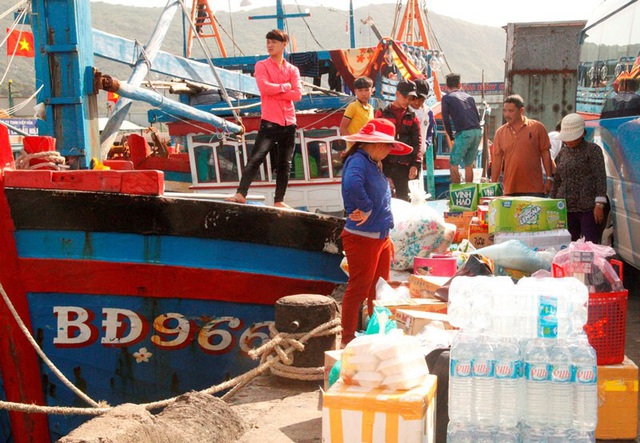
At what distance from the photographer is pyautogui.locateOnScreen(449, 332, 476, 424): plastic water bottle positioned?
11.6ft

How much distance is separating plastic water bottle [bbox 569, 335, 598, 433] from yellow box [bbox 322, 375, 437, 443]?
25.6 inches

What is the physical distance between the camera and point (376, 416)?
342cm

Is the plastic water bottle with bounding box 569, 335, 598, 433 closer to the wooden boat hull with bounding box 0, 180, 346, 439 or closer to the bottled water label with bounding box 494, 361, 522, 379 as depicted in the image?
the bottled water label with bounding box 494, 361, 522, 379

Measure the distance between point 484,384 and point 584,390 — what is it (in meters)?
0.43

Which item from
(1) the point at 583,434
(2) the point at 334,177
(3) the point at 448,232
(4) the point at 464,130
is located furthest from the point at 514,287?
(2) the point at 334,177

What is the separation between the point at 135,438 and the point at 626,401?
2492 mm

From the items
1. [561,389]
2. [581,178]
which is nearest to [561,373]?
[561,389]

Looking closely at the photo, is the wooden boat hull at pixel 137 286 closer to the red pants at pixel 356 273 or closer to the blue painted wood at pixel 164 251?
the blue painted wood at pixel 164 251

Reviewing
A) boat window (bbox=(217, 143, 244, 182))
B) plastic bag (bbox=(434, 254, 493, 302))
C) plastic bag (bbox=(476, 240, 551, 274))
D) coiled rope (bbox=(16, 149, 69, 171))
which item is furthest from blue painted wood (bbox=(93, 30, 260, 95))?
plastic bag (bbox=(434, 254, 493, 302))

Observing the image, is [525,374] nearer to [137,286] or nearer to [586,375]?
[586,375]

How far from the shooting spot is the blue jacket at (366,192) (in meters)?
5.66

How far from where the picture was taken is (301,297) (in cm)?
584

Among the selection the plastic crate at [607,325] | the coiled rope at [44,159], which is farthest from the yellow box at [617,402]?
the coiled rope at [44,159]

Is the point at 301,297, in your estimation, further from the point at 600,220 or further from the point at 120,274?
the point at 600,220
